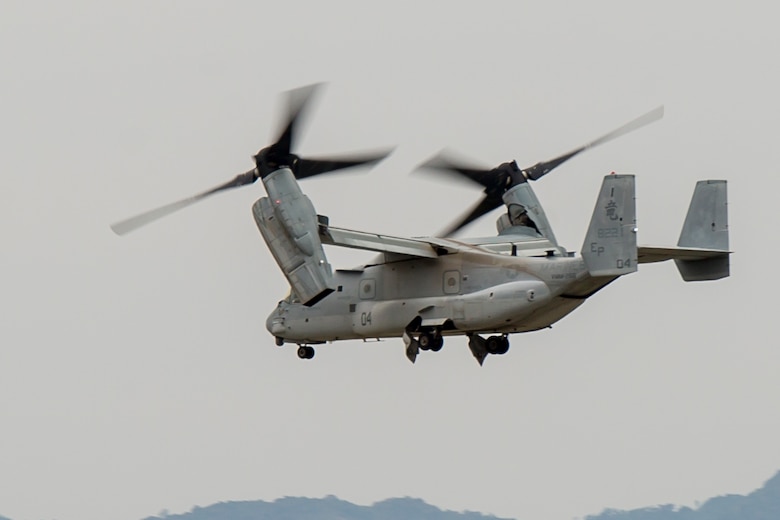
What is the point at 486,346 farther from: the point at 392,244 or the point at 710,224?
the point at 710,224

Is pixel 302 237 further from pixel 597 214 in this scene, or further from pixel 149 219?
pixel 597 214

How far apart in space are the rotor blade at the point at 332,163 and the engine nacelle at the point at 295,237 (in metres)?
1.12

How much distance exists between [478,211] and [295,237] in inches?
373

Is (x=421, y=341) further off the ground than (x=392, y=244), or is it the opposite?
(x=392, y=244)

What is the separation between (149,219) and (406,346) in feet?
25.7

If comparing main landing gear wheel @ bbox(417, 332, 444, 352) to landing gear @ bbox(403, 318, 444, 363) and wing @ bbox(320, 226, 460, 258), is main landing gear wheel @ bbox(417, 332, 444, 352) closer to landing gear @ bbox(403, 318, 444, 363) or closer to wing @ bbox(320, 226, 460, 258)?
landing gear @ bbox(403, 318, 444, 363)

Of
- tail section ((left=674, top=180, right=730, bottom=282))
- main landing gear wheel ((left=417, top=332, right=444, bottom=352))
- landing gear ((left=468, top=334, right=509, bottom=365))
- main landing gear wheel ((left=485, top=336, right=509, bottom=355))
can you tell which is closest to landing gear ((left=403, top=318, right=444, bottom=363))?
main landing gear wheel ((left=417, top=332, right=444, bottom=352))

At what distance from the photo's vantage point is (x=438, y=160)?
174 feet

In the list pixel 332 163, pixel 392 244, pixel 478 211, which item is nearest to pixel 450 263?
pixel 392 244

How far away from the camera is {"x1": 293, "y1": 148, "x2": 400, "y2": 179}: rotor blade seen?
46.9m

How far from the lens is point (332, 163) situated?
47.4 m

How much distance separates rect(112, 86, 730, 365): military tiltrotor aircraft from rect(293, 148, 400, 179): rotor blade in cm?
3

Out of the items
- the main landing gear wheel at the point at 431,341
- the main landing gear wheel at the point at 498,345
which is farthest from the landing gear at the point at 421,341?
the main landing gear wheel at the point at 498,345

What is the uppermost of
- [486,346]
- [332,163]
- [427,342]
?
[332,163]
